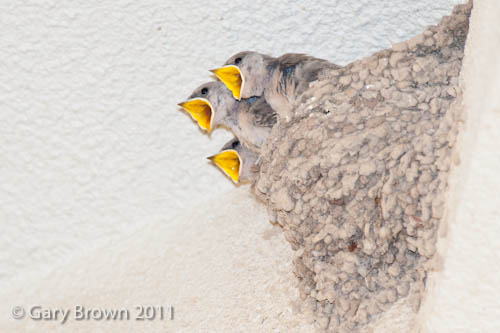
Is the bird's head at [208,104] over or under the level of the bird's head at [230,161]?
over

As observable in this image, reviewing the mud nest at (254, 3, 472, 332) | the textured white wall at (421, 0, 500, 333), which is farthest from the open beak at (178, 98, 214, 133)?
the textured white wall at (421, 0, 500, 333)

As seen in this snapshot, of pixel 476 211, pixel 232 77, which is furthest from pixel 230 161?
pixel 476 211

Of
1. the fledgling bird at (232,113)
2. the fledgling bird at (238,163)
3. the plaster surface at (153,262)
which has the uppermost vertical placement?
the fledgling bird at (232,113)

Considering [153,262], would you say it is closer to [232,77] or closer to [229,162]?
[229,162]

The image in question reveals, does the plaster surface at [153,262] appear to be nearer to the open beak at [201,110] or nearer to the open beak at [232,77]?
the open beak at [201,110]

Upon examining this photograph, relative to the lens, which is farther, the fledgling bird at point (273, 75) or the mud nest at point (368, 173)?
the fledgling bird at point (273, 75)

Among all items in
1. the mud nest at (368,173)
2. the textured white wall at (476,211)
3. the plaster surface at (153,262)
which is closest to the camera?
the textured white wall at (476,211)

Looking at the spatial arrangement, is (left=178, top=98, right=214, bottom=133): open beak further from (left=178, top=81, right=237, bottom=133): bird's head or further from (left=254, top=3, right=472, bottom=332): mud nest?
(left=254, top=3, right=472, bottom=332): mud nest

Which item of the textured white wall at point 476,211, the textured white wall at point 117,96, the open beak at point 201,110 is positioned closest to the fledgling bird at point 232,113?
the open beak at point 201,110
